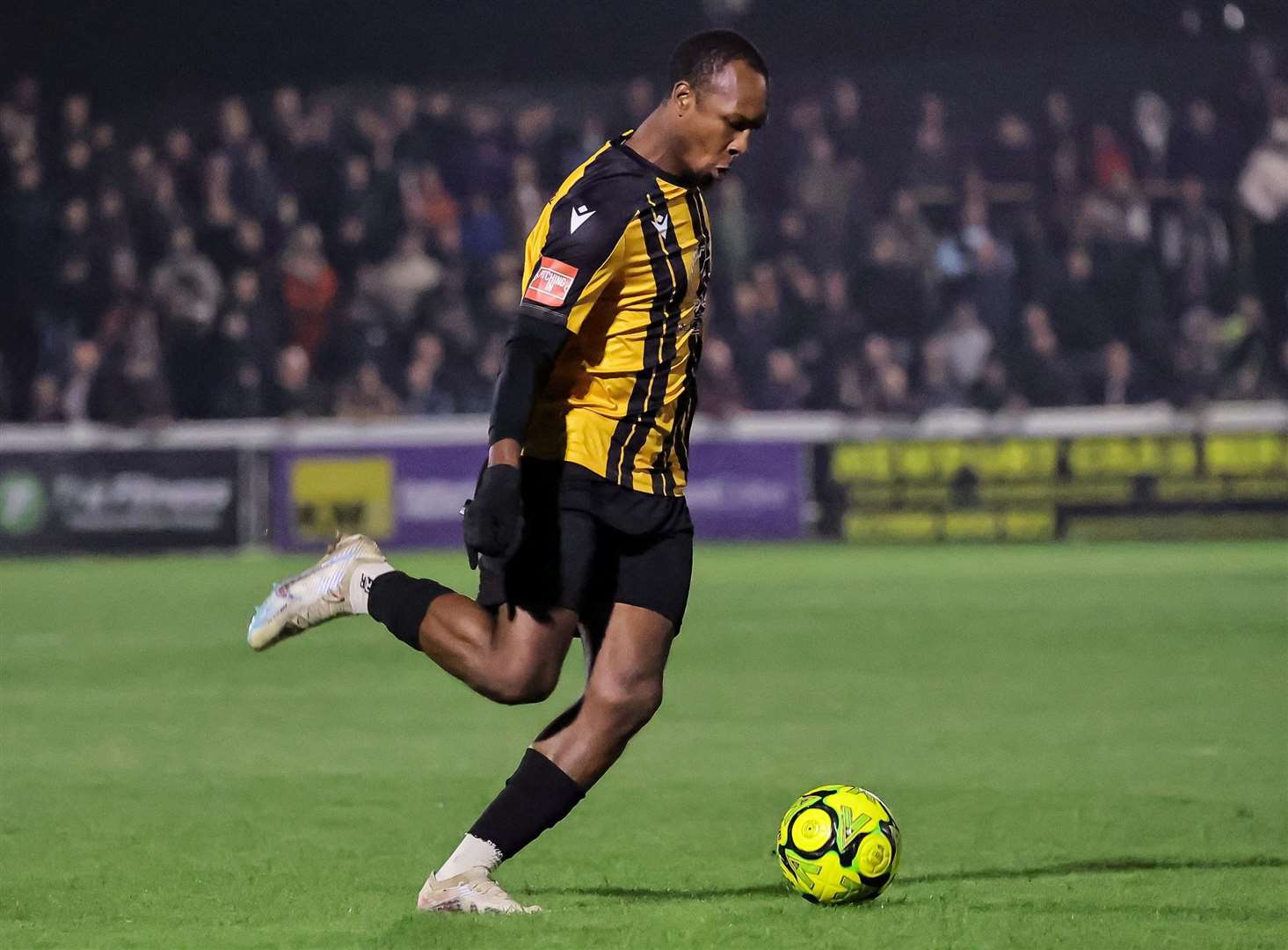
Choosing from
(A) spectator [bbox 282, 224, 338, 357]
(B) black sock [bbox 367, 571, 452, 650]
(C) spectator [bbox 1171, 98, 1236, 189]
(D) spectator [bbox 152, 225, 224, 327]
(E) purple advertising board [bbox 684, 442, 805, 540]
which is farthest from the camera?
(C) spectator [bbox 1171, 98, 1236, 189]

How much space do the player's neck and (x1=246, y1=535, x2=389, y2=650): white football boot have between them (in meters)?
1.21

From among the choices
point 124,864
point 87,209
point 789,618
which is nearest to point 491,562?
point 124,864

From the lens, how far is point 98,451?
1880 cm

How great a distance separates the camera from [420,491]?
61.8 ft

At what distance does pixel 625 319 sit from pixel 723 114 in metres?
0.53

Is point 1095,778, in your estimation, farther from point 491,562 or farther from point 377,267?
point 377,267

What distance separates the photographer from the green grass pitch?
4875mm

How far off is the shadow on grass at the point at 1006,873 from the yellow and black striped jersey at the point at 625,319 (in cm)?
104

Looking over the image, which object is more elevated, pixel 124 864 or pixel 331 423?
pixel 331 423

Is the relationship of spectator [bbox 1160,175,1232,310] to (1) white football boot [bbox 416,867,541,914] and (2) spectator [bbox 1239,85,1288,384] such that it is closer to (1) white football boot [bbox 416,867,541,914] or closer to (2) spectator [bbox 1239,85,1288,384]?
(2) spectator [bbox 1239,85,1288,384]

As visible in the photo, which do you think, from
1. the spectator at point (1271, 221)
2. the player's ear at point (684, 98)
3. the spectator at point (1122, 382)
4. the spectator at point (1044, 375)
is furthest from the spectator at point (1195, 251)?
A: the player's ear at point (684, 98)

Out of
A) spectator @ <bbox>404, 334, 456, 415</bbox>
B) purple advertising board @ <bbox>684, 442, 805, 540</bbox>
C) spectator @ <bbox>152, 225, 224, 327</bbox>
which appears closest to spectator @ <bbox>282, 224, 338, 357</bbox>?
spectator @ <bbox>152, 225, 224, 327</bbox>

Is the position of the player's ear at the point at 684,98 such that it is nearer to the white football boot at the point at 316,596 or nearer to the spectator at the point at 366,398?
the white football boot at the point at 316,596

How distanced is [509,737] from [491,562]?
3703 millimetres
